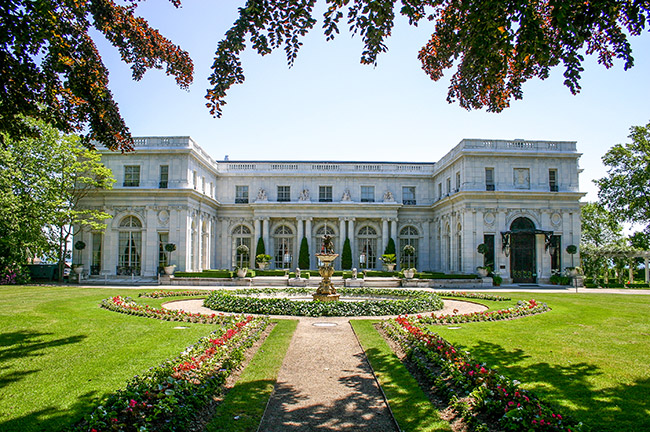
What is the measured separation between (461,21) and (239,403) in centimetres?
701

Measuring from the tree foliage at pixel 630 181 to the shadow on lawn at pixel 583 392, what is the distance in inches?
1255

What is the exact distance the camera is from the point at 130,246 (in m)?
32.9

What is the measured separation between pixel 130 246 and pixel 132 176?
18.9 ft

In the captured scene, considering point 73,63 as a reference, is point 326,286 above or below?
below

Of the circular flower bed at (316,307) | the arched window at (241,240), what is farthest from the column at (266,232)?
the circular flower bed at (316,307)

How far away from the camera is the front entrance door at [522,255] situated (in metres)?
32.7

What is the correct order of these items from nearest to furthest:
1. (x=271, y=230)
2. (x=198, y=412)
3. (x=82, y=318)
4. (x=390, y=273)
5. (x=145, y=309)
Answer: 1. (x=198, y=412)
2. (x=82, y=318)
3. (x=145, y=309)
4. (x=390, y=273)
5. (x=271, y=230)

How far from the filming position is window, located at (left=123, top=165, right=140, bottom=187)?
33812mm

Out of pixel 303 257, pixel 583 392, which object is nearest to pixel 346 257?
pixel 303 257

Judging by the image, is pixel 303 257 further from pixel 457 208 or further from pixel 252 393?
pixel 252 393

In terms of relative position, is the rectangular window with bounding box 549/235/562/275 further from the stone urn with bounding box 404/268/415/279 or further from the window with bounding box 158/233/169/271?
the window with bounding box 158/233/169/271

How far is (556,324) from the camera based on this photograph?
12422mm

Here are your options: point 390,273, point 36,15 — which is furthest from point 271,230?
point 36,15

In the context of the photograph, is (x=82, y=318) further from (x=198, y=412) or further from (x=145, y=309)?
(x=198, y=412)
